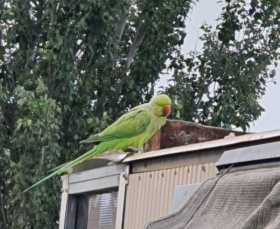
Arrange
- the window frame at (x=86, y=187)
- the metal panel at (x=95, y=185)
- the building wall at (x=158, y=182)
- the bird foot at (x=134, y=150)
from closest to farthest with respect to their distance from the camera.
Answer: the building wall at (x=158, y=182) → the window frame at (x=86, y=187) → the metal panel at (x=95, y=185) → the bird foot at (x=134, y=150)

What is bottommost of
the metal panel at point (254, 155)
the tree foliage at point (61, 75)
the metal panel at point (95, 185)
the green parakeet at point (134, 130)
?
the metal panel at point (254, 155)

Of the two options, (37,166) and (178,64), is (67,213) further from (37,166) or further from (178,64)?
(178,64)

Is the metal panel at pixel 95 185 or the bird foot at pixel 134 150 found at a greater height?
the bird foot at pixel 134 150

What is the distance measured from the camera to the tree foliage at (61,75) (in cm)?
841

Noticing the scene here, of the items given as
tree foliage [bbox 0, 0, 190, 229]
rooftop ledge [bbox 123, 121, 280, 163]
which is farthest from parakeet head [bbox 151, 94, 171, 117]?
tree foliage [bbox 0, 0, 190, 229]

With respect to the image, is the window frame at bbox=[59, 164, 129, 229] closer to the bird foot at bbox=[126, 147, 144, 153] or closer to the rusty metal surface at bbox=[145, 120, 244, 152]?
the bird foot at bbox=[126, 147, 144, 153]

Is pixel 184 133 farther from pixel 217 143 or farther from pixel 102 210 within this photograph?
pixel 217 143

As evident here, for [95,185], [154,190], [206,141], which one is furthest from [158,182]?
[95,185]

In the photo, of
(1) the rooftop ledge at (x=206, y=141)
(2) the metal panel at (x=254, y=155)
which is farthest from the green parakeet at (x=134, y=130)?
(2) the metal panel at (x=254, y=155)

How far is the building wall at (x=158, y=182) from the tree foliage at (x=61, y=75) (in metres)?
5.03

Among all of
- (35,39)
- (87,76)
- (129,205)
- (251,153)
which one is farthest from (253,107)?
(251,153)

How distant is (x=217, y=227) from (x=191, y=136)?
2.20 m

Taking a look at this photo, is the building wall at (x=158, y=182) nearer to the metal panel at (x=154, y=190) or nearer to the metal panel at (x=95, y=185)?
the metal panel at (x=154, y=190)

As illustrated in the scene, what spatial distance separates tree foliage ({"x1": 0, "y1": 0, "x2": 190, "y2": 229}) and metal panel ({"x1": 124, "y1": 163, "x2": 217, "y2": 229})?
5.03 m
